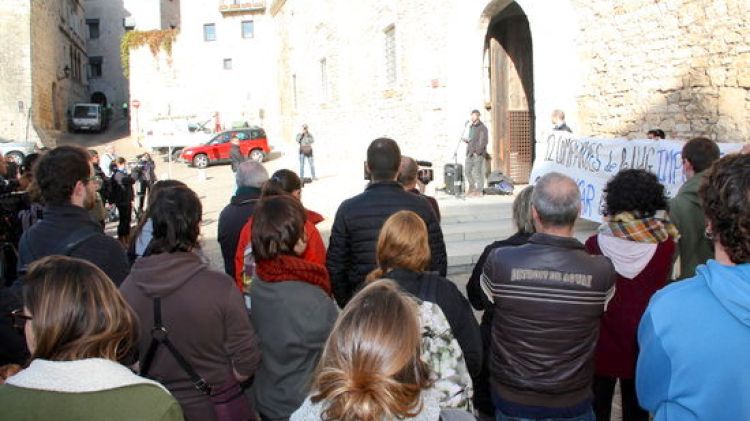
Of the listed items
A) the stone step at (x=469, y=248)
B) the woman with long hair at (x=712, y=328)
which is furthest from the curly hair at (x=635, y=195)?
the stone step at (x=469, y=248)

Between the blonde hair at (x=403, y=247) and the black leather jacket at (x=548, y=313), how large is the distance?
13.1 inches

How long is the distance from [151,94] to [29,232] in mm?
39548

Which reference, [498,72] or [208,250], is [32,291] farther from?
[498,72]

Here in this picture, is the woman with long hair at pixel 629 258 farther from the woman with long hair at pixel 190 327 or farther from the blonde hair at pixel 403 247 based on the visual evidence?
the woman with long hair at pixel 190 327

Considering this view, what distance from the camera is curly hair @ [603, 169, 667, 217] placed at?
3.27 metres

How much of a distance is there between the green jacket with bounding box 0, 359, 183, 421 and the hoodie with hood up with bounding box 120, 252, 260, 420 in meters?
0.89

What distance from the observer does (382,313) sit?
65.5 inches

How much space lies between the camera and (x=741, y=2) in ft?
25.6

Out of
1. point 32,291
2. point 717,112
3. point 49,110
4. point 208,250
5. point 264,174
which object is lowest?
point 208,250

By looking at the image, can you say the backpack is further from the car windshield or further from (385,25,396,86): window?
the car windshield

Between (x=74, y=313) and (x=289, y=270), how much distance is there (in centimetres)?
124

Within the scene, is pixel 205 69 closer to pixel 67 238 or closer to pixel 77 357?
pixel 67 238

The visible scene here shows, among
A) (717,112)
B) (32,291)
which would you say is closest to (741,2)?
(717,112)

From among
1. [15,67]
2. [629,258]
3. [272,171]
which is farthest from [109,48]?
[629,258]
